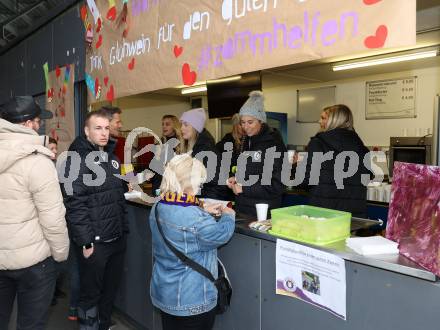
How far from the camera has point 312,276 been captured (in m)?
1.85

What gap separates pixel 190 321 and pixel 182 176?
30.5 inches

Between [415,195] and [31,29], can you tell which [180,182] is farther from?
[31,29]

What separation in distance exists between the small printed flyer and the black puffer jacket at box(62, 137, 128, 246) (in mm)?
1324

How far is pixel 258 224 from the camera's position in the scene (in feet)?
7.26

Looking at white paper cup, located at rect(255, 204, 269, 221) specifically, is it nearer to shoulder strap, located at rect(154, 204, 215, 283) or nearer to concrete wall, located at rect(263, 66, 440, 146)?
shoulder strap, located at rect(154, 204, 215, 283)

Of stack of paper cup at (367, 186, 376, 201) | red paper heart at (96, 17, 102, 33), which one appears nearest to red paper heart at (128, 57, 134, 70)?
red paper heart at (96, 17, 102, 33)

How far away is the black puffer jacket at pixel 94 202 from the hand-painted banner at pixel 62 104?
186cm

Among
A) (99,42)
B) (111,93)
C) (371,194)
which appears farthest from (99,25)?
(371,194)

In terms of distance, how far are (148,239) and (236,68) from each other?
1.53 m

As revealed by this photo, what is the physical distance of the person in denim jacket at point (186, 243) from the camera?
1946 mm

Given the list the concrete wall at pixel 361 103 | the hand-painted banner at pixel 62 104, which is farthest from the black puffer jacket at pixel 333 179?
the concrete wall at pixel 361 103

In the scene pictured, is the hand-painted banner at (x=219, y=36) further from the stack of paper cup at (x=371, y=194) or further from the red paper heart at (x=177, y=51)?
the stack of paper cup at (x=371, y=194)

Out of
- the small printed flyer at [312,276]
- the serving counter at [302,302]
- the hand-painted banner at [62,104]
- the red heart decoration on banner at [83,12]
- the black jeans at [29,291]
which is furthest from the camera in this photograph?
the hand-painted banner at [62,104]

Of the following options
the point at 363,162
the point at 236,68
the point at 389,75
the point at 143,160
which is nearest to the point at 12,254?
the point at 236,68
